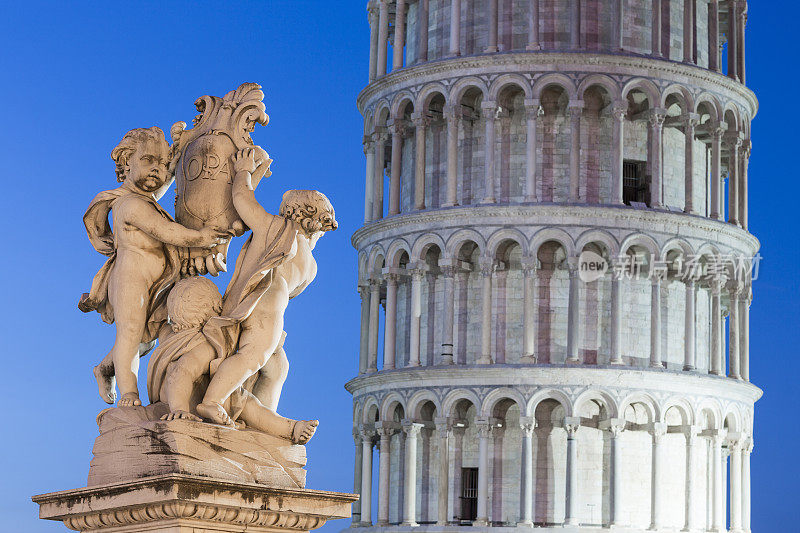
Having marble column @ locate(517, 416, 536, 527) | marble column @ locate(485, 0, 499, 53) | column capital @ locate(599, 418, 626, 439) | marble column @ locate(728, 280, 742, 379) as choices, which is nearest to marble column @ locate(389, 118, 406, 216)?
marble column @ locate(485, 0, 499, 53)

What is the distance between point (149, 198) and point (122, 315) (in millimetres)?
677

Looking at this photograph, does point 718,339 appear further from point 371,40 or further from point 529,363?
point 371,40

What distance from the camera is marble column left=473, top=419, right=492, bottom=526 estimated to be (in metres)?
52.0

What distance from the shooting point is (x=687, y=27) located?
5506 cm

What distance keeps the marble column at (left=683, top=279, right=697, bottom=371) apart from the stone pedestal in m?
45.3

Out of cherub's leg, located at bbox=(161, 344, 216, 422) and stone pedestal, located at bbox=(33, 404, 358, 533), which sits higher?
cherub's leg, located at bbox=(161, 344, 216, 422)

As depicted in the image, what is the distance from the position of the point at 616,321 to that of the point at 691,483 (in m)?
5.96

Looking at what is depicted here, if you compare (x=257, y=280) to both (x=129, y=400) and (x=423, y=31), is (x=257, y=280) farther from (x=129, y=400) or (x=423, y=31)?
(x=423, y=31)

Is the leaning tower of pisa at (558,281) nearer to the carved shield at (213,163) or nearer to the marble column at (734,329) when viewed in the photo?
the marble column at (734,329)

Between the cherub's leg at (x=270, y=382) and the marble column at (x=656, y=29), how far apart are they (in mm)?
46504

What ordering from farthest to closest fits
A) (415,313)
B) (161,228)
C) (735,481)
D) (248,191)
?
1. (735,481)
2. (415,313)
3. (248,191)
4. (161,228)

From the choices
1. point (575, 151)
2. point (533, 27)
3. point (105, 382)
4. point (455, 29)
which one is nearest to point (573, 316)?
point (575, 151)

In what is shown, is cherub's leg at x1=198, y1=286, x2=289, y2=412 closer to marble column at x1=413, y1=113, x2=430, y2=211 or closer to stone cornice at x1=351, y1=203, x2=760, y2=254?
stone cornice at x1=351, y1=203, x2=760, y2=254

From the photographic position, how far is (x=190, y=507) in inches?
317
